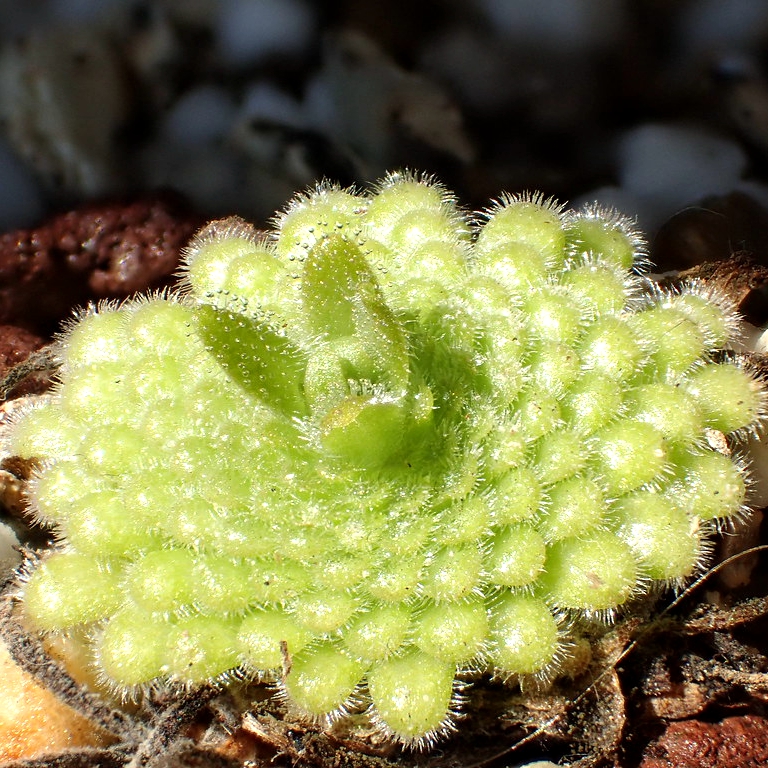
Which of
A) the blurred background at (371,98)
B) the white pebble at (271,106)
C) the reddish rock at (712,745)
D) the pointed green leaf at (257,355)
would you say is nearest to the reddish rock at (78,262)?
the blurred background at (371,98)

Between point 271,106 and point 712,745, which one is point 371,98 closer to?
point 271,106

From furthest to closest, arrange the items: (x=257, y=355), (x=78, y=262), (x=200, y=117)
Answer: (x=200, y=117) → (x=78, y=262) → (x=257, y=355)

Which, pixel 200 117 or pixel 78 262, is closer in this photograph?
pixel 78 262

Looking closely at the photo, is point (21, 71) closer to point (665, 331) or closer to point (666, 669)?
point (665, 331)

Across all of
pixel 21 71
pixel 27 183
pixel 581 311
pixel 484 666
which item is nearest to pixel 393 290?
pixel 581 311

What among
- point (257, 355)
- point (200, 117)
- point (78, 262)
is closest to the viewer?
point (257, 355)

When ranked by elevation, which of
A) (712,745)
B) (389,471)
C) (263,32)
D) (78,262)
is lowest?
Answer: (712,745)

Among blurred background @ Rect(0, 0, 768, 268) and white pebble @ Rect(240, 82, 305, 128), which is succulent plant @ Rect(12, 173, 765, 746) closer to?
blurred background @ Rect(0, 0, 768, 268)

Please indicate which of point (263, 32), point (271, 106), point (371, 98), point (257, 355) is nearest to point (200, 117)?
point (271, 106)
